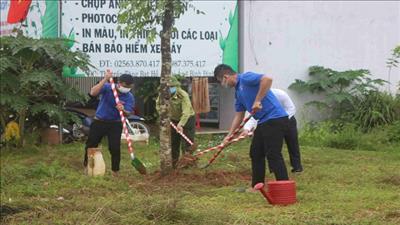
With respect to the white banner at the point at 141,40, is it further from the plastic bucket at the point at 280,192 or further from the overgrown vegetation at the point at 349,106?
the plastic bucket at the point at 280,192

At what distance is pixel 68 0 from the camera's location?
46.3 ft

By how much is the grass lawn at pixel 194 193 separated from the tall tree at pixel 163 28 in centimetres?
45

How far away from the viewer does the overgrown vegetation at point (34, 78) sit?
11.9 meters

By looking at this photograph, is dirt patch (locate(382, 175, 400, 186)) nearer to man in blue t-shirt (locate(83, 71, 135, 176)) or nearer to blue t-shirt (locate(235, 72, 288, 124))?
blue t-shirt (locate(235, 72, 288, 124))

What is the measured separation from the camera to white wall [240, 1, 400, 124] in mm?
16172

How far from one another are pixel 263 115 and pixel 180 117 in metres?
2.97

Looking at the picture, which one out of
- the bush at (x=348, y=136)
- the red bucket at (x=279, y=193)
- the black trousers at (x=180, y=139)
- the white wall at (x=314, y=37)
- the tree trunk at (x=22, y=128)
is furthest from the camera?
the white wall at (x=314, y=37)

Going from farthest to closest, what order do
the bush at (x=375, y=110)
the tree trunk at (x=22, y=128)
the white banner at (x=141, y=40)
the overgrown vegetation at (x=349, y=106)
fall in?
1. the bush at (x=375, y=110)
2. the overgrown vegetation at (x=349, y=106)
3. the white banner at (x=141, y=40)
4. the tree trunk at (x=22, y=128)

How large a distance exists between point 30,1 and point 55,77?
246 centimetres

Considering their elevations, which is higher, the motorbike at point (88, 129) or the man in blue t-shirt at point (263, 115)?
the man in blue t-shirt at point (263, 115)

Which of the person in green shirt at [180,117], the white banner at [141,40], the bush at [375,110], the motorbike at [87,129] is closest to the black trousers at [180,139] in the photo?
the person in green shirt at [180,117]

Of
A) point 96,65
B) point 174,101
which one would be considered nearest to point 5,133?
point 96,65

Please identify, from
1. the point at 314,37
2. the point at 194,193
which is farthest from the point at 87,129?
the point at 194,193

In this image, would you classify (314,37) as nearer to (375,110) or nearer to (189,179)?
(375,110)
